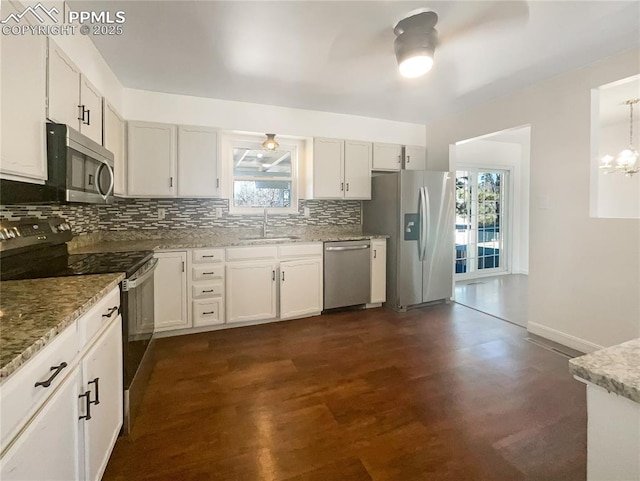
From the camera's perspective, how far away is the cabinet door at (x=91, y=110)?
202 cm

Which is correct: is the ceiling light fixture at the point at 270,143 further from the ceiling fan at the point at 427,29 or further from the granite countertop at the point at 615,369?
the granite countertop at the point at 615,369

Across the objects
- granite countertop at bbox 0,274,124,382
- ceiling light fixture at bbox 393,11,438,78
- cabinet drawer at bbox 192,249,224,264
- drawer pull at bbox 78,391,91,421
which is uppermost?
ceiling light fixture at bbox 393,11,438,78

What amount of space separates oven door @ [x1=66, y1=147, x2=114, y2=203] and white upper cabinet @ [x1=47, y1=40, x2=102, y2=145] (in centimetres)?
21

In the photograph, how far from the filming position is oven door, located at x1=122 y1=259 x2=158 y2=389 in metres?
1.71

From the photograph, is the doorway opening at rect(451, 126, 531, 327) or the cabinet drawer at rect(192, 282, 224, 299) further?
the doorway opening at rect(451, 126, 531, 327)

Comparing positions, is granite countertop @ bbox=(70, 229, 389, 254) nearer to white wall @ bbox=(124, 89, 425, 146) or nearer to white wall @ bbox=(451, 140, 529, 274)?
white wall @ bbox=(124, 89, 425, 146)

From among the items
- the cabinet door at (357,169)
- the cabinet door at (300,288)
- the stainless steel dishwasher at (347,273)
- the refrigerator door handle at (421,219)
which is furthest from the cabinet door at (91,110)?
the refrigerator door handle at (421,219)

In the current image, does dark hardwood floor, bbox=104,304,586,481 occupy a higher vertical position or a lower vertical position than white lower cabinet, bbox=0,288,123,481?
lower

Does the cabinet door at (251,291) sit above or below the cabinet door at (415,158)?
below

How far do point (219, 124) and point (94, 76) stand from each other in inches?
50.3

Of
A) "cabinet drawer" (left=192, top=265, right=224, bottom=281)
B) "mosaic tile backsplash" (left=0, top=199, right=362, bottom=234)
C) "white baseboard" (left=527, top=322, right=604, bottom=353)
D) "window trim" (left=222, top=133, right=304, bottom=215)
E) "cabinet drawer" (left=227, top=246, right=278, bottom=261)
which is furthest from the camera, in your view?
"window trim" (left=222, top=133, right=304, bottom=215)

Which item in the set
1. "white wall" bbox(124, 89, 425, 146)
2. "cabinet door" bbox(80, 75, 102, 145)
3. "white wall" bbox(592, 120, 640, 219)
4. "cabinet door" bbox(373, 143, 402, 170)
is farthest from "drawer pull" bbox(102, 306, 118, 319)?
"white wall" bbox(592, 120, 640, 219)

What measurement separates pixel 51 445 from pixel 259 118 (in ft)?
11.0

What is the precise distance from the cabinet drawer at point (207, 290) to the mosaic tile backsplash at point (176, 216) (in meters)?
0.80
